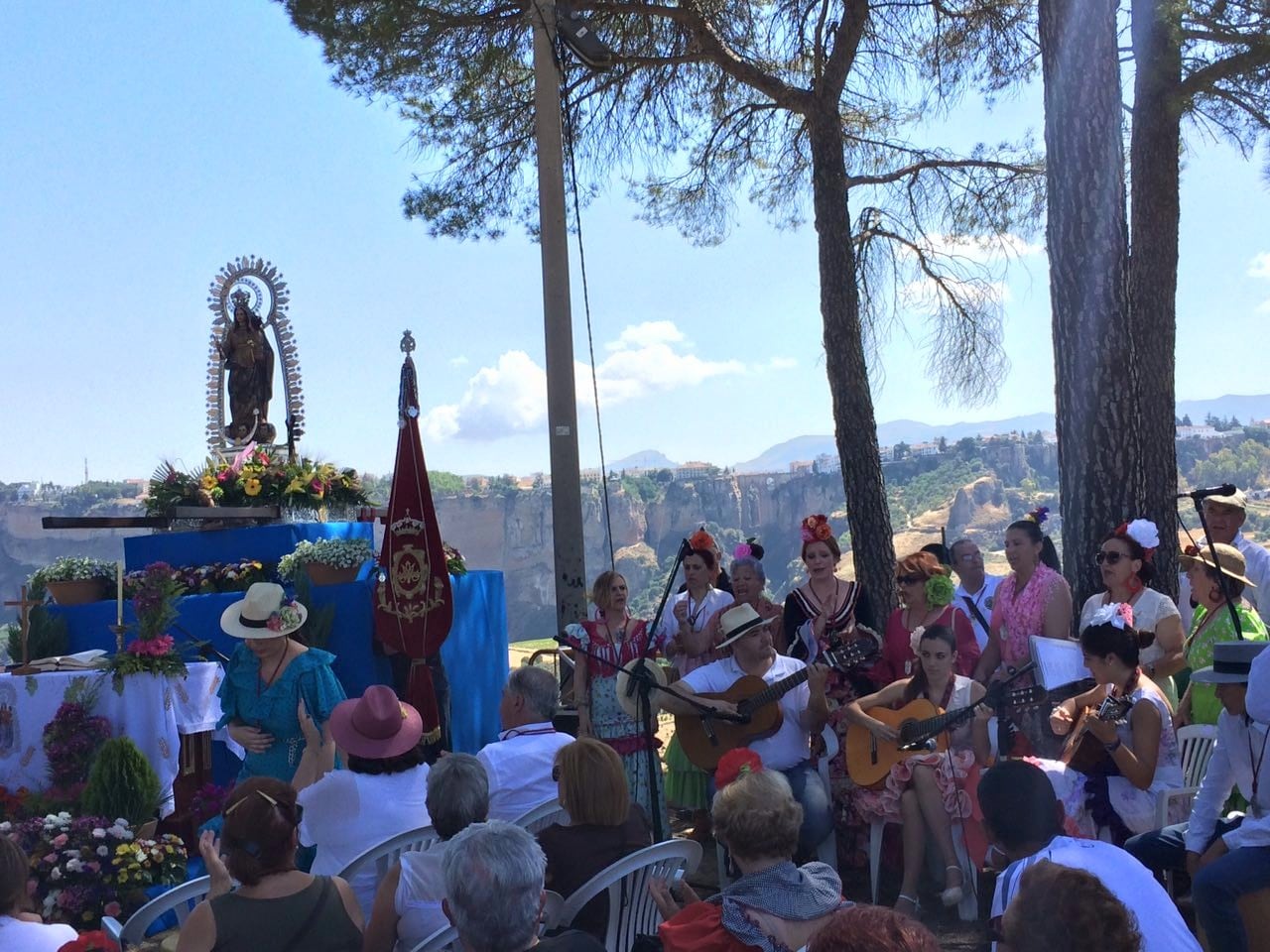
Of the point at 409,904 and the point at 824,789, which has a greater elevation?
the point at 409,904

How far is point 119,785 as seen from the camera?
495 cm

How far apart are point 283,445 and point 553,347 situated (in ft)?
10.4

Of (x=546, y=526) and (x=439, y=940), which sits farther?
(x=546, y=526)

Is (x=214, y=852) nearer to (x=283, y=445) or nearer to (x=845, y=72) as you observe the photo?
(x=283, y=445)

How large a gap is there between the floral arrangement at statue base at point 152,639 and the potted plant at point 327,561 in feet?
2.98

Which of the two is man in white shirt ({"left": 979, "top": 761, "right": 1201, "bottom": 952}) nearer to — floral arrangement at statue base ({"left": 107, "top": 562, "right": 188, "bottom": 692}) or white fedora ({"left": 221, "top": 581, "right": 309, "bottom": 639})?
white fedora ({"left": 221, "top": 581, "right": 309, "bottom": 639})

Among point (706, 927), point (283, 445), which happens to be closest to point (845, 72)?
point (283, 445)

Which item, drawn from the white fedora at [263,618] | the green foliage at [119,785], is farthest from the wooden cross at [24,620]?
the white fedora at [263,618]

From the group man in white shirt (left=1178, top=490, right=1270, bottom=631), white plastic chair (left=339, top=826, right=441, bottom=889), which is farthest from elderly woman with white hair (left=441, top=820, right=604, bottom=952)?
man in white shirt (left=1178, top=490, right=1270, bottom=631)

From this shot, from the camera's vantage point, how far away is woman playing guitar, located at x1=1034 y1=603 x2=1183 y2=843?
3797 mm

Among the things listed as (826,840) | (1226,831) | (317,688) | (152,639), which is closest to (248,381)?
(152,639)

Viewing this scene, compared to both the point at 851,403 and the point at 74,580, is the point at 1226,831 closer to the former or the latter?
the point at 851,403

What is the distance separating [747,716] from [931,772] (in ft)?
2.40

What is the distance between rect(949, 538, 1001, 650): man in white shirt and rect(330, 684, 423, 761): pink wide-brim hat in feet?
9.92
